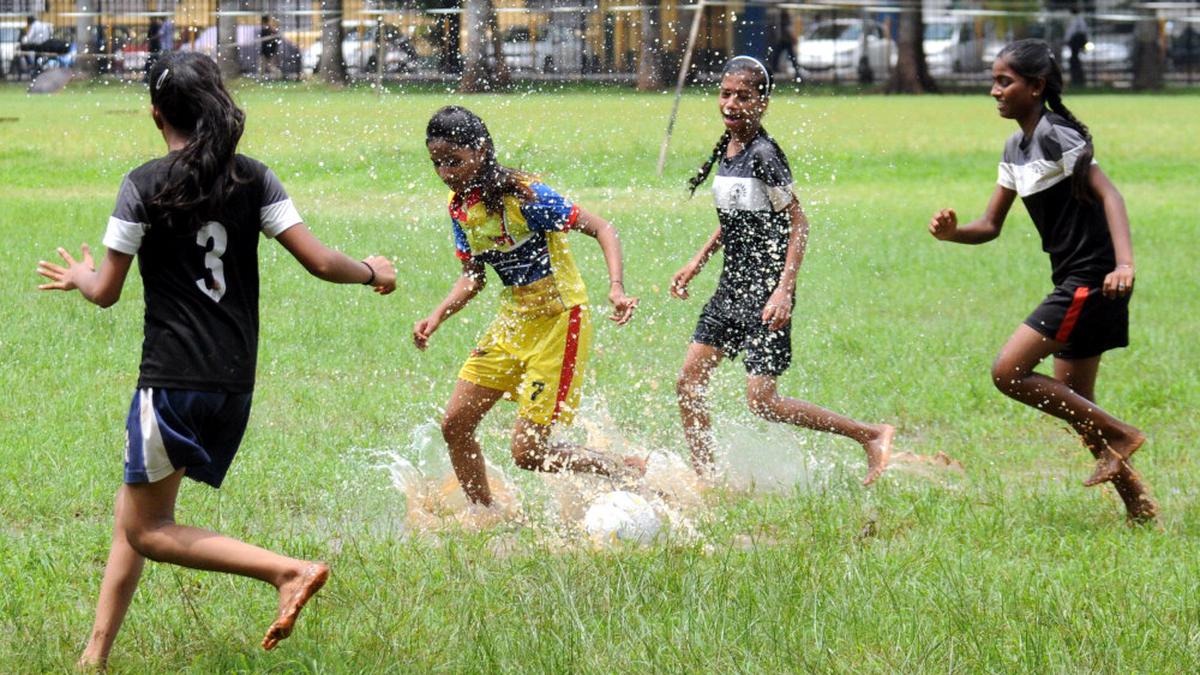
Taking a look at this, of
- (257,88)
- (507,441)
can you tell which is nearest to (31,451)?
(507,441)

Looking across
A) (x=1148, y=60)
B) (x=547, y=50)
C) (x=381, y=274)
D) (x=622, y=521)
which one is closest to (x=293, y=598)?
(x=381, y=274)

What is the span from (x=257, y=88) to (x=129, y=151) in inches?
99.8

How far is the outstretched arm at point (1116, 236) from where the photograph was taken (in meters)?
5.52

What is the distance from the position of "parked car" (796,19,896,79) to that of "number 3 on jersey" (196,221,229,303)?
35.9 m

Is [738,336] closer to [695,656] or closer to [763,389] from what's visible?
[763,389]

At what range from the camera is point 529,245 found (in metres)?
5.69

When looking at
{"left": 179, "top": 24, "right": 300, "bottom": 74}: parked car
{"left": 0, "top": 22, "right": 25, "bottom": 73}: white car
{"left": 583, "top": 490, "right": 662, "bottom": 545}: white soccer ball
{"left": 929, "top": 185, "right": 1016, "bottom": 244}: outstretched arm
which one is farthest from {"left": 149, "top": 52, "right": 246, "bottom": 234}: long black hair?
{"left": 0, "top": 22, "right": 25, "bottom": 73}: white car

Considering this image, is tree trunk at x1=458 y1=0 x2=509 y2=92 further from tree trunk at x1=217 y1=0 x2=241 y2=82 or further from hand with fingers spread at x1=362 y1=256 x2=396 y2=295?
hand with fingers spread at x1=362 y1=256 x2=396 y2=295

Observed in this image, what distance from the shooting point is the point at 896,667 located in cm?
408

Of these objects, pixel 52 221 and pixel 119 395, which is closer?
pixel 119 395

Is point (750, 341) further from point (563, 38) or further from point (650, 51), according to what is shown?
point (650, 51)

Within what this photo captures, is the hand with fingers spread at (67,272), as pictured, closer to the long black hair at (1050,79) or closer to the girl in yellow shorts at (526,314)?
the girl in yellow shorts at (526,314)

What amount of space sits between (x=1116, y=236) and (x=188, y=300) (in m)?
3.14

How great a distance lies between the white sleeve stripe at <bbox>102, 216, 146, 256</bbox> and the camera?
13.0 ft
